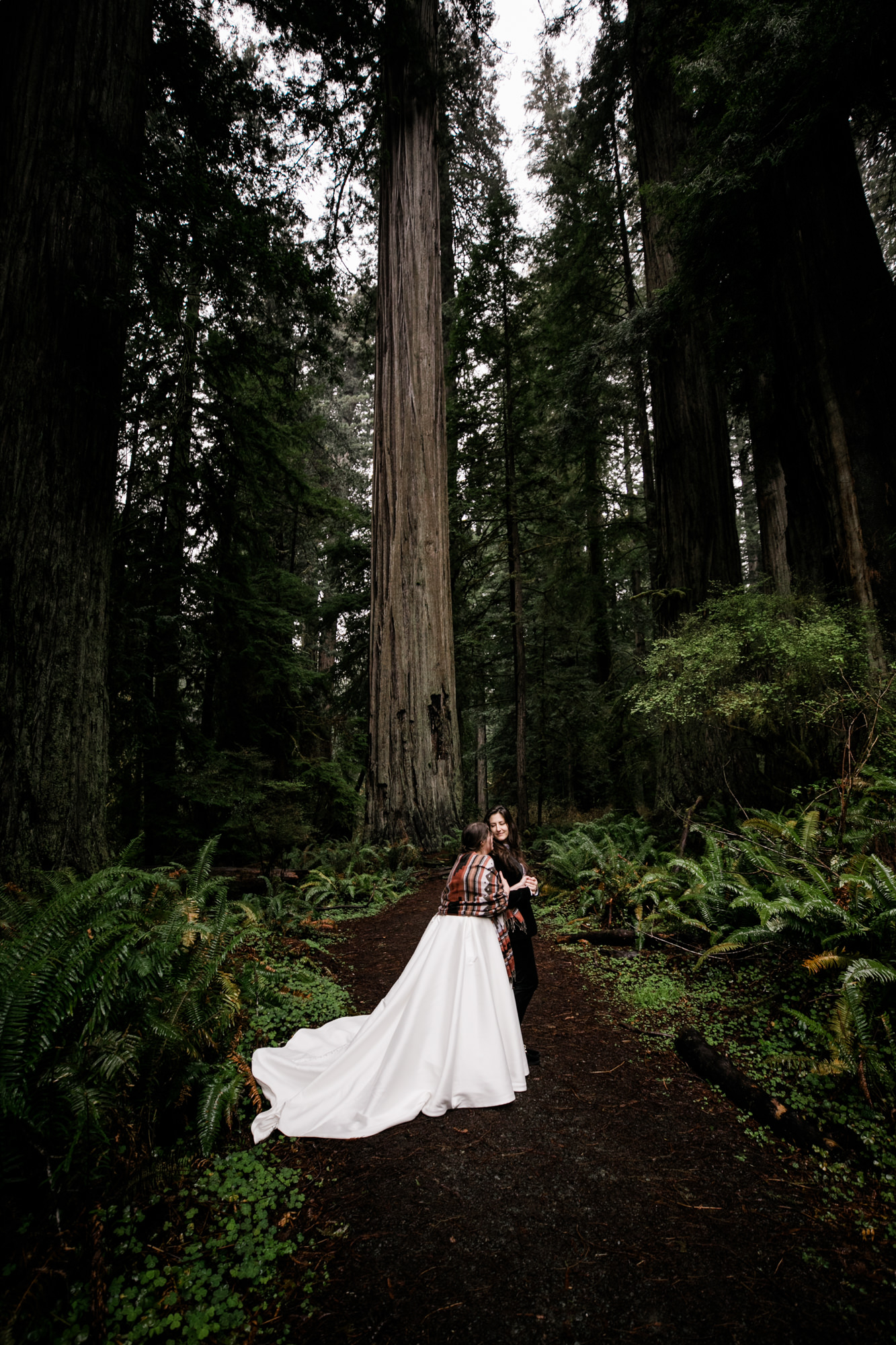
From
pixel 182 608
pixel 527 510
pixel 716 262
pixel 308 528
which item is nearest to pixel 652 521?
pixel 527 510

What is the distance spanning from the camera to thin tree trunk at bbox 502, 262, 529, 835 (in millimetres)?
11875

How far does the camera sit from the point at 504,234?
38.7ft

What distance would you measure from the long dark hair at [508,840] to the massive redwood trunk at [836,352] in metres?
3.72

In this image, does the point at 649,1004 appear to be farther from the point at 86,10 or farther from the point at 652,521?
the point at 86,10

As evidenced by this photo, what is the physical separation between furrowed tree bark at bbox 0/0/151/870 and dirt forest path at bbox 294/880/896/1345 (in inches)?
138

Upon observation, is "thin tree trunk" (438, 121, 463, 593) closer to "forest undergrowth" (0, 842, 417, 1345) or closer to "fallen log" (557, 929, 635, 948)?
"fallen log" (557, 929, 635, 948)

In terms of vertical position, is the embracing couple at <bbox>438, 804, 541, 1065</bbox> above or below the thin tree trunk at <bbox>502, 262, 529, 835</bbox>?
below

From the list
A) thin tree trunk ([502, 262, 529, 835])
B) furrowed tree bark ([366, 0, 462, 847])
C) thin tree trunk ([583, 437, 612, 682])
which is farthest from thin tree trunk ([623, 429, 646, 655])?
furrowed tree bark ([366, 0, 462, 847])

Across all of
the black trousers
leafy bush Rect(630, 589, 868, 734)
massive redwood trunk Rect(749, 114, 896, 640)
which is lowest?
the black trousers

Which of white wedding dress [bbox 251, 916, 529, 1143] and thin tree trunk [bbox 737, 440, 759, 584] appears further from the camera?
thin tree trunk [bbox 737, 440, 759, 584]

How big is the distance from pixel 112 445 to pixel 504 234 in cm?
1047

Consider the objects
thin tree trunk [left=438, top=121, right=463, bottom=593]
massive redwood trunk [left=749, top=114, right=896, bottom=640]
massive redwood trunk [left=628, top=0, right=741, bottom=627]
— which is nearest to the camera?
massive redwood trunk [left=749, top=114, right=896, bottom=640]

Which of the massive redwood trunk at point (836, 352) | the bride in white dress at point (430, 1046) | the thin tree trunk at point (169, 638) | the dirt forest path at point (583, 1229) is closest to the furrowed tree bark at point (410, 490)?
the thin tree trunk at point (169, 638)

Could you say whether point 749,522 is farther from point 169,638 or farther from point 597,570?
point 169,638
